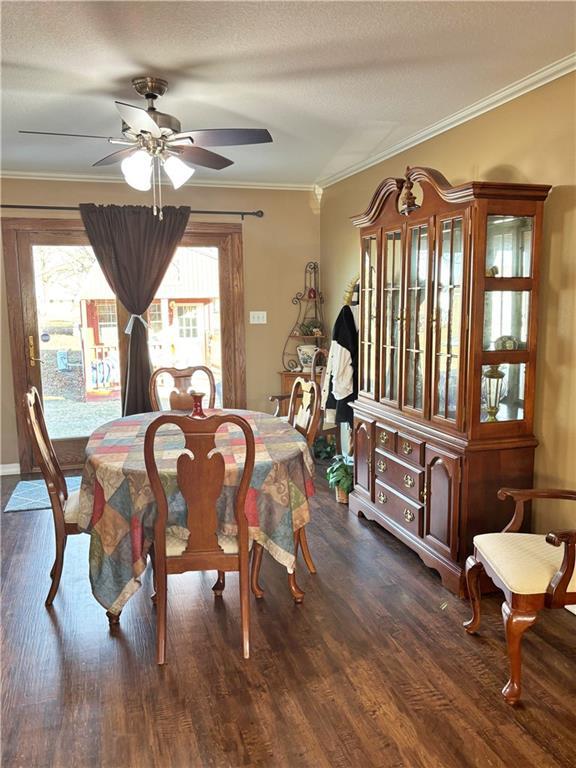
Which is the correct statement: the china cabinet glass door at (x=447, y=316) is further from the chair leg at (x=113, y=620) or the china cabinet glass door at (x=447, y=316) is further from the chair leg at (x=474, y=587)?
the chair leg at (x=113, y=620)

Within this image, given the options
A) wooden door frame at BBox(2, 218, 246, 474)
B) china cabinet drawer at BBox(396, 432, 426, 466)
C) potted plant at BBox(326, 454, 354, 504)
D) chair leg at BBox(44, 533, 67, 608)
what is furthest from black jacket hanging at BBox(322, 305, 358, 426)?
chair leg at BBox(44, 533, 67, 608)

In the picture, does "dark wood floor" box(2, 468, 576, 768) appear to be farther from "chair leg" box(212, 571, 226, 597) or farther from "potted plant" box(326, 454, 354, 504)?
"potted plant" box(326, 454, 354, 504)

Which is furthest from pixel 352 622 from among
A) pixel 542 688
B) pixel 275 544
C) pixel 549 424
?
pixel 549 424

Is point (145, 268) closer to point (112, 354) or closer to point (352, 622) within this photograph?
point (112, 354)

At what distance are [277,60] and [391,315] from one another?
1651mm

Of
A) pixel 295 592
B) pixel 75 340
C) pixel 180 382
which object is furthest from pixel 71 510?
pixel 75 340

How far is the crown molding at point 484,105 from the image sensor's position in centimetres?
273

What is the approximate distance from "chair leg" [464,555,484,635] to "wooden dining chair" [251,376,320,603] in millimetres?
797

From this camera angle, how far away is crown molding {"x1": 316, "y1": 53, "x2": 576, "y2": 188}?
273cm

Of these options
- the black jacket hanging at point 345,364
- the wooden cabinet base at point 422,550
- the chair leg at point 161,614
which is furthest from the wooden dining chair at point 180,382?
the chair leg at point 161,614

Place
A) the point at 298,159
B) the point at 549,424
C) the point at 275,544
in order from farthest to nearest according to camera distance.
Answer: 1. the point at 298,159
2. the point at 549,424
3. the point at 275,544

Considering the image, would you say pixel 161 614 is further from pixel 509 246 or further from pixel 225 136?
pixel 509 246

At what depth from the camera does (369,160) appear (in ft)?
15.1

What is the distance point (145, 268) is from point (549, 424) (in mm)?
3592
